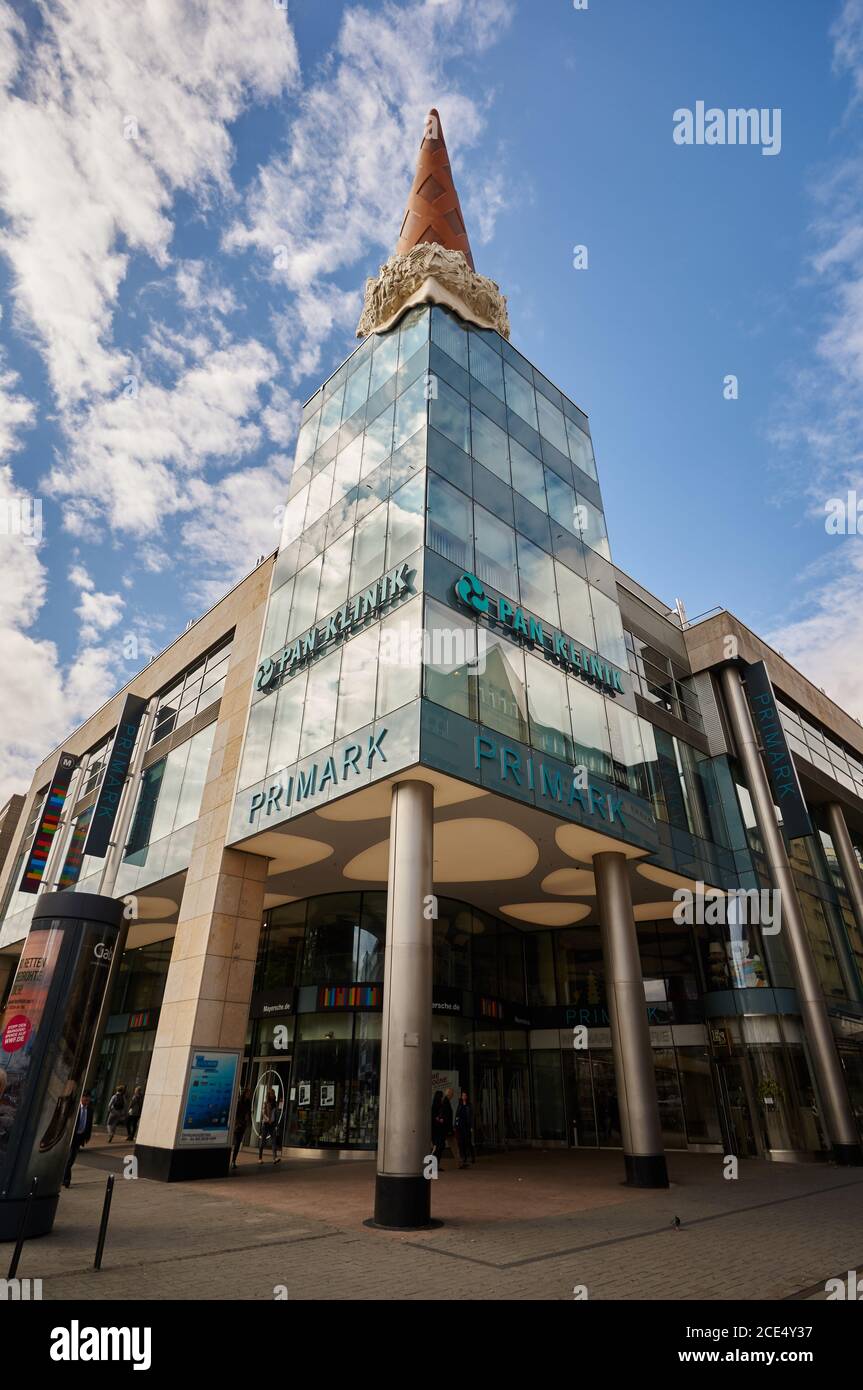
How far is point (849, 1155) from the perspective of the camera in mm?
20297

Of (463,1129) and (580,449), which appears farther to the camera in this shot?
(580,449)

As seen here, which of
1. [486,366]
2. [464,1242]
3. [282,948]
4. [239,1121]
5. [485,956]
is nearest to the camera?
[464,1242]

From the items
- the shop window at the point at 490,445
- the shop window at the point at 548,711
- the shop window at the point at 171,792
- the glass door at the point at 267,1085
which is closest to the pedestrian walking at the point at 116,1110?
the glass door at the point at 267,1085

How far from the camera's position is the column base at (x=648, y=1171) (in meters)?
15.3

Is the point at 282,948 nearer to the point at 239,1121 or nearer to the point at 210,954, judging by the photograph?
the point at 239,1121

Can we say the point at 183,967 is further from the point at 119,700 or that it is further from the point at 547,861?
the point at 119,700

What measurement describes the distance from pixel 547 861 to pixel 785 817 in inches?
412

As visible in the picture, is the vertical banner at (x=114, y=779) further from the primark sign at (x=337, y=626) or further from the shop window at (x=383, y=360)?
the shop window at (x=383, y=360)

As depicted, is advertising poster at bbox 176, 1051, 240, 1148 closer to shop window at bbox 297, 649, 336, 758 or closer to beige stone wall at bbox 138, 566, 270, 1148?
beige stone wall at bbox 138, 566, 270, 1148

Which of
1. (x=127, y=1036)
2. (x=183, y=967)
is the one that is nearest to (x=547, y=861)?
(x=183, y=967)

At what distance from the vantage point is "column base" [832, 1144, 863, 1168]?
20.3 meters

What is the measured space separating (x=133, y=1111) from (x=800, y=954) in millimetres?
23535

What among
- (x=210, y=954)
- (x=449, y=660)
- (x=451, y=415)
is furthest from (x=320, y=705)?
(x=451, y=415)

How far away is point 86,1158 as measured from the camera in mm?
20078
